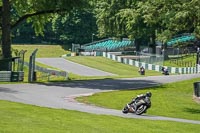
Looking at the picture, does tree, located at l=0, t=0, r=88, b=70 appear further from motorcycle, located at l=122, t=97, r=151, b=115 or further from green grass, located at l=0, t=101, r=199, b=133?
green grass, located at l=0, t=101, r=199, b=133

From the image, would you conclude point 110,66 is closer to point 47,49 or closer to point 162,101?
point 47,49

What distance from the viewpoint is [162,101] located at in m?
28.7

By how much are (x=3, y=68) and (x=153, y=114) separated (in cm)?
1844

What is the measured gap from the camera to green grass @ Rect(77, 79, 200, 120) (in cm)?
2477

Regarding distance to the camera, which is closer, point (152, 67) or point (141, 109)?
point (141, 109)

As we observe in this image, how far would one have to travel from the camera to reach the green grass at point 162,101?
2477 cm

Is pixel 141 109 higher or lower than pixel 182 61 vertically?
lower

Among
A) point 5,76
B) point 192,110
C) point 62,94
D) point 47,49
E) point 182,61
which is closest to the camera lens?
point 192,110

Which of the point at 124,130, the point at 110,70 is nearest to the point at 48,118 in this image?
the point at 124,130

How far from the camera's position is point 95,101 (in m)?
26.9

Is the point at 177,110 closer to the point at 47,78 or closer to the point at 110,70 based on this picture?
the point at 47,78

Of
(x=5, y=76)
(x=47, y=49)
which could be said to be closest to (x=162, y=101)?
(x=5, y=76)

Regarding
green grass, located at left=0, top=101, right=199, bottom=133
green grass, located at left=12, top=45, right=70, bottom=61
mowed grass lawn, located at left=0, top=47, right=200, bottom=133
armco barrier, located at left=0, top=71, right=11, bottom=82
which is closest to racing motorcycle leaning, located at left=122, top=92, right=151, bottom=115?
mowed grass lawn, located at left=0, top=47, right=200, bottom=133

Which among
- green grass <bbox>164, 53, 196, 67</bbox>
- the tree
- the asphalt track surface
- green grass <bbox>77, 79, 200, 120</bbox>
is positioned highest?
the tree
